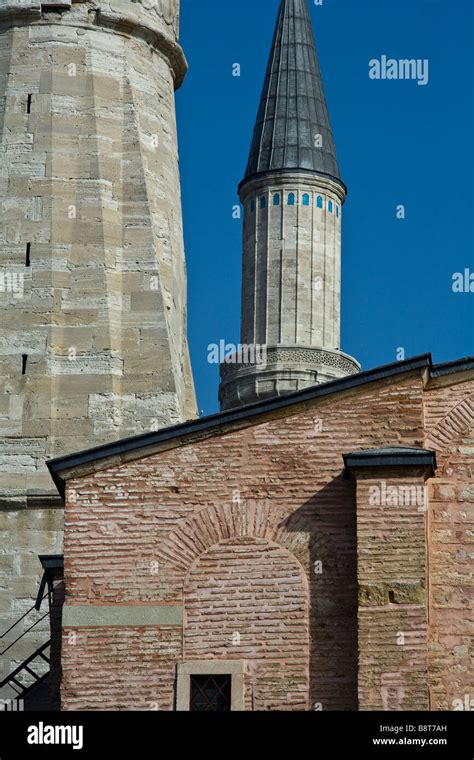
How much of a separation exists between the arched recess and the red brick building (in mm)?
16

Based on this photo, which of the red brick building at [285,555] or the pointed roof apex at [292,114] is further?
the pointed roof apex at [292,114]

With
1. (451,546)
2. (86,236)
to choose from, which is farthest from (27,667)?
(451,546)

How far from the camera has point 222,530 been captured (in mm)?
21672

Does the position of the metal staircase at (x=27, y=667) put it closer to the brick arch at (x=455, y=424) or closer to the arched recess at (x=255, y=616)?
the arched recess at (x=255, y=616)

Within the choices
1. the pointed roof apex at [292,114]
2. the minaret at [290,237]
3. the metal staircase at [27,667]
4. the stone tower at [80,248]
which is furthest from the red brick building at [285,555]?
the pointed roof apex at [292,114]

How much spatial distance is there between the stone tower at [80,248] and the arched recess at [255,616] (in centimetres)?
630

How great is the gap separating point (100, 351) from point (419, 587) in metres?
9.19

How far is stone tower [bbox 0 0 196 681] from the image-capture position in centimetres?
2806

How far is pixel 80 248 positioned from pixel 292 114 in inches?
1111

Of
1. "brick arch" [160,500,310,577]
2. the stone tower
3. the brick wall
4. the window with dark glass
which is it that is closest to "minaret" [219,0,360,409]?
the stone tower

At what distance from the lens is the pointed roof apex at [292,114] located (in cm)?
5581

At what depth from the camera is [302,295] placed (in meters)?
55.2
